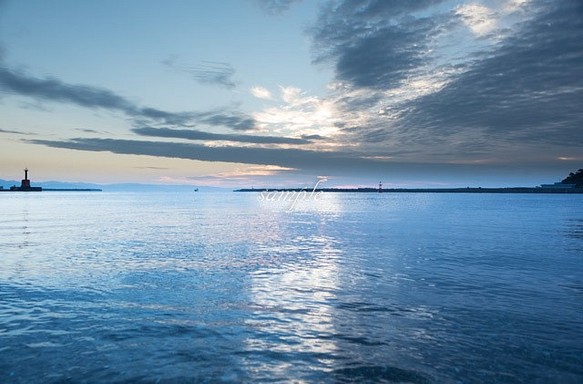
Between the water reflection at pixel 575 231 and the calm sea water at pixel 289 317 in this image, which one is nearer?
the calm sea water at pixel 289 317

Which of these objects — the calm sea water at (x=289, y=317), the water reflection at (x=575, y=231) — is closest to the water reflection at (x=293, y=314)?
the calm sea water at (x=289, y=317)

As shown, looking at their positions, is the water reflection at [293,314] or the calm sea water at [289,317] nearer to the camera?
the calm sea water at [289,317]

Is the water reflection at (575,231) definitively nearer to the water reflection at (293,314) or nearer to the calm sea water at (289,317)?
the calm sea water at (289,317)

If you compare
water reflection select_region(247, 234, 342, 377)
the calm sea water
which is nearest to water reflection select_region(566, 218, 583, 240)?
the calm sea water

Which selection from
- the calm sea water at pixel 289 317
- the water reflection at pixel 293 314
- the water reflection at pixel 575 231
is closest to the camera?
the calm sea water at pixel 289 317

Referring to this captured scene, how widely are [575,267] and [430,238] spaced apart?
12828 mm

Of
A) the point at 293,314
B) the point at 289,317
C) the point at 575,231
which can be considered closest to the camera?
the point at 289,317

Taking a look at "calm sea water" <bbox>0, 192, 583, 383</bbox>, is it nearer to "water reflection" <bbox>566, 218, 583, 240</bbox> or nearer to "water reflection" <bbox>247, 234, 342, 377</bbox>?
"water reflection" <bbox>247, 234, 342, 377</bbox>

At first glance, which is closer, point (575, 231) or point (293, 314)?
Answer: point (293, 314)

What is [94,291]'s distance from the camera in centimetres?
1422

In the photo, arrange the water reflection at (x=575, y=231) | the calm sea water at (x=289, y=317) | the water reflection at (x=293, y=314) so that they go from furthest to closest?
1. the water reflection at (x=575, y=231)
2. the water reflection at (x=293, y=314)
3. the calm sea water at (x=289, y=317)

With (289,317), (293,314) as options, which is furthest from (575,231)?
(289,317)

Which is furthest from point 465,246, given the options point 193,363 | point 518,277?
point 193,363

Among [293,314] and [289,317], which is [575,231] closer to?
[293,314]
